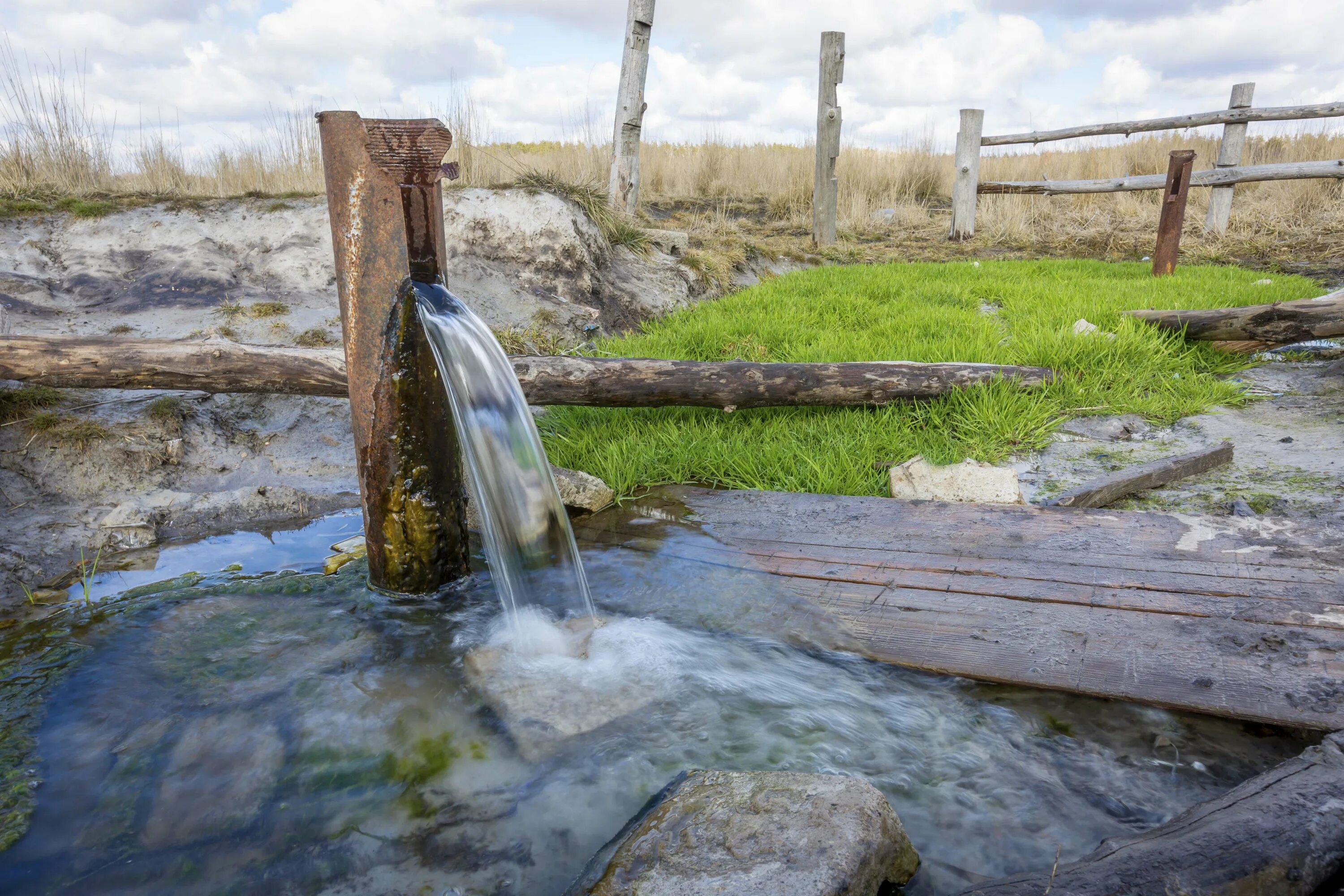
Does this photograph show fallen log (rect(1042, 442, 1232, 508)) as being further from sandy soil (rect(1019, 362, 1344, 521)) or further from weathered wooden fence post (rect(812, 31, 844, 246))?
weathered wooden fence post (rect(812, 31, 844, 246))

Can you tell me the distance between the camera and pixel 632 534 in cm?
378

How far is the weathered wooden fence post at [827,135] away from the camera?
12.2m

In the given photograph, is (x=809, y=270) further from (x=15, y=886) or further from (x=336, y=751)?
(x=15, y=886)

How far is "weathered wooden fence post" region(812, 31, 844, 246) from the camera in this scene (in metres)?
12.2

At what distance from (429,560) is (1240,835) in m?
2.76

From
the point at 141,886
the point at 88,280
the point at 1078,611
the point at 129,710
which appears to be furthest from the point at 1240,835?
the point at 88,280

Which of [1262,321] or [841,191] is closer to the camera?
[1262,321]

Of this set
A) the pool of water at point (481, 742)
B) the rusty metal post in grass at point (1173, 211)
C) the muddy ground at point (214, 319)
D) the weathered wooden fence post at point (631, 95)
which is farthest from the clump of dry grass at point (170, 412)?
the rusty metal post in grass at point (1173, 211)

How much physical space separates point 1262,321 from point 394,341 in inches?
220

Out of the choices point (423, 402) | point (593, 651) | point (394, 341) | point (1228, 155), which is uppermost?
point (1228, 155)

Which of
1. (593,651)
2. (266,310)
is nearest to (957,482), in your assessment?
(593,651)

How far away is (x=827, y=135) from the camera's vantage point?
41.3 feet

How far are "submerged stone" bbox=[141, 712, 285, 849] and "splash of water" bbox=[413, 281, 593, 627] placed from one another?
99 centimetres

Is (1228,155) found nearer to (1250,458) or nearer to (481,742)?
(1250,458)
